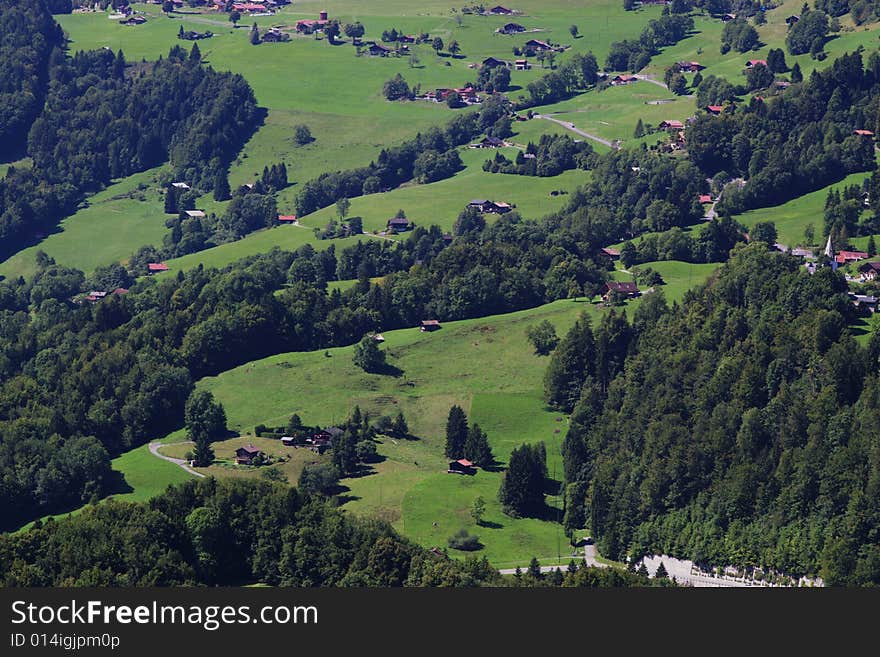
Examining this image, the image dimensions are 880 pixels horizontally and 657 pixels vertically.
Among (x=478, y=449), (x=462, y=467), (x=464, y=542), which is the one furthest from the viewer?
(x=478, y=449)

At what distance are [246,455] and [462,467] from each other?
80.4 feet

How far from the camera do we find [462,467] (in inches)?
7702

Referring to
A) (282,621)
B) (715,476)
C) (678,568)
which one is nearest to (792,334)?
(715,476)

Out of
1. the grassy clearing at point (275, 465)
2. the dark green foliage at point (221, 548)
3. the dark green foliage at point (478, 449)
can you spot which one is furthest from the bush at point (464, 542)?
the grassy clearing at point (275, 465)

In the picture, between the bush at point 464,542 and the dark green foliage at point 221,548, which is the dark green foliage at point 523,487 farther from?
the dark green foliage at point 221,548

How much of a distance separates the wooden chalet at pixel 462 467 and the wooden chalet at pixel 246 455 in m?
21.8

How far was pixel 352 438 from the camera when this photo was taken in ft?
645

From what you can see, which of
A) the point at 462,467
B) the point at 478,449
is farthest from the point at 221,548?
the point at 478,449

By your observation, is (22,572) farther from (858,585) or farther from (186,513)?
(858,585)

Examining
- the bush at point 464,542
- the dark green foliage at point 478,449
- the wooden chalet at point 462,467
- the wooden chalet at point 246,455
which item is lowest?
the wooden chalet at point 246,455

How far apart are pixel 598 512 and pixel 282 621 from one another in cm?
8657

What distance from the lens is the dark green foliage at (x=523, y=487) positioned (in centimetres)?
18400

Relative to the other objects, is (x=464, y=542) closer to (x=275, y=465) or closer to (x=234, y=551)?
(x=234, y=551)

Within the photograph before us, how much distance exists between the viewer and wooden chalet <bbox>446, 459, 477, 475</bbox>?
195m
